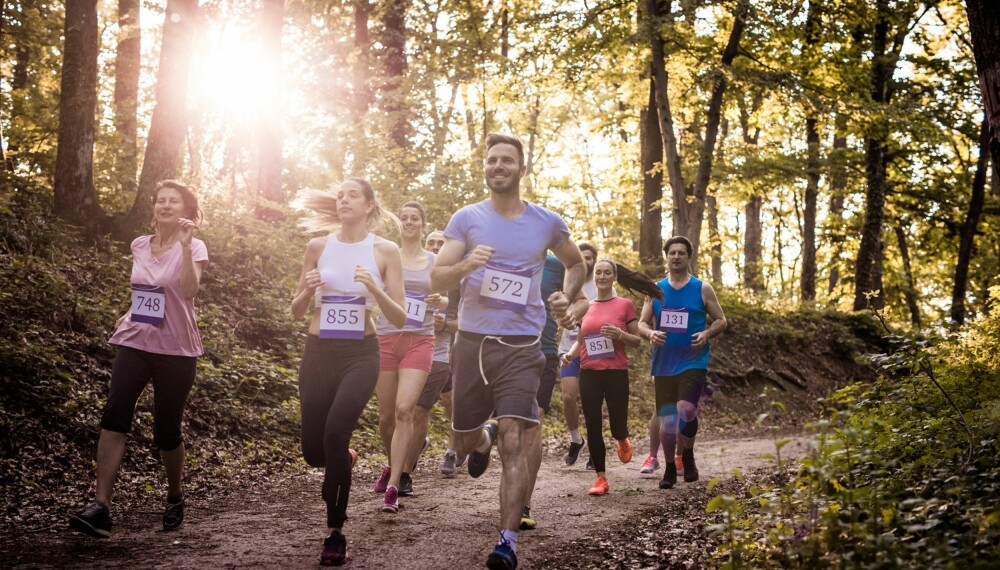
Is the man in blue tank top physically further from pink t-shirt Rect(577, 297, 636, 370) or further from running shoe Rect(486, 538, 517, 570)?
running shoe Rect(486, 538, 517, 570)

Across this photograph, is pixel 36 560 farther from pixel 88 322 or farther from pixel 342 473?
pixel 88 322

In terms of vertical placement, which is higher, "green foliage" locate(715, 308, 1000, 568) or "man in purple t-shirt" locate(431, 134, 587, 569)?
"man in purple t-shirt" locate(431, 134, 587, 569)

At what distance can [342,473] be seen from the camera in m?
5.23

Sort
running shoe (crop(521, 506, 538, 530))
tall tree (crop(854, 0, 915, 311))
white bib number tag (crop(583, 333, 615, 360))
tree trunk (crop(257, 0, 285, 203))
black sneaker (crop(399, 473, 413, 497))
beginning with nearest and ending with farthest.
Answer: running shoe (crop(521, 506, 538, 530)) → black sneaker (crop(399, 473, 413, 497)) → white bib number tag (crop(583, 333, 615, 360)) → tree trunk (crop(257, 0, 285, 203)) → tall tree (crop(854, 0, 915, 311))

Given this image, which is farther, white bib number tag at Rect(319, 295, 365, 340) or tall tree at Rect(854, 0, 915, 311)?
tall tree at Rect(854, 0, 915, 311)

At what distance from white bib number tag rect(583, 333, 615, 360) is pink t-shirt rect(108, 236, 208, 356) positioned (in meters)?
3.99

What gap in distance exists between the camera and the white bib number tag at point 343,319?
5.52m

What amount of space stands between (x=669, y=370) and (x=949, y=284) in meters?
33.1

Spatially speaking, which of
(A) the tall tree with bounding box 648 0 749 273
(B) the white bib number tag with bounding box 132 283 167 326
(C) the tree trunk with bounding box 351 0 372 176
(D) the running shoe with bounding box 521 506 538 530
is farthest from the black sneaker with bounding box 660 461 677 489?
(C) the tree trunk with bounding box 351 0 372 176

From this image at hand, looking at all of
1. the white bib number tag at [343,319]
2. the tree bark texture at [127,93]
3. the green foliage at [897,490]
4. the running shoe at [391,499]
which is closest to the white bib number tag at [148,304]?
the white bib number tag at [343,319]

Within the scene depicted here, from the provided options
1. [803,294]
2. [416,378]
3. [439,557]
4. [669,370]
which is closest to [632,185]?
[803,294]

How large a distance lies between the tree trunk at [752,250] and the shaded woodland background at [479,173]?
0.47ft

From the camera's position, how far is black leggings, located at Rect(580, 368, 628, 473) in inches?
331

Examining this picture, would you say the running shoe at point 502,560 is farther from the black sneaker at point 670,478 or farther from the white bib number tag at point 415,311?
the black sneaker at point 670,478
